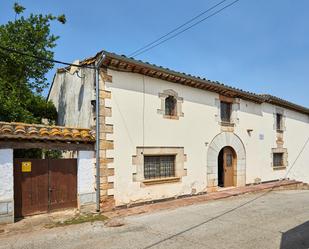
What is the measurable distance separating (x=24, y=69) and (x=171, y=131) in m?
8.39

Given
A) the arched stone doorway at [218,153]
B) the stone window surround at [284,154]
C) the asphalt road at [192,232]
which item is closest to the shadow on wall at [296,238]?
the asphalt road at [192,232]

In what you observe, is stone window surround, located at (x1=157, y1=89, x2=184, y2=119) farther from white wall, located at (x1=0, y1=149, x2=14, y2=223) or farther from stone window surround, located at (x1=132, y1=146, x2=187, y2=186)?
white wall, located at (x1=0, y1=149, x2=14, y2=223)

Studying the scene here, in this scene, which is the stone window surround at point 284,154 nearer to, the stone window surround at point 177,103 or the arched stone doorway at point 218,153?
the arched stone doorway at point 218,153

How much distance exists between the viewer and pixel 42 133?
7.93 meters

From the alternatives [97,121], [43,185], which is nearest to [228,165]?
[97,121]

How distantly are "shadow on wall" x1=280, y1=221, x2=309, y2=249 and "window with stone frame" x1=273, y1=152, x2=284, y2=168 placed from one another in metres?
9.66

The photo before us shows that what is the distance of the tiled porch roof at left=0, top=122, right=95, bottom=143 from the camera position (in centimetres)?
745

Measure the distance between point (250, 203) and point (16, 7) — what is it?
14319 millimetres

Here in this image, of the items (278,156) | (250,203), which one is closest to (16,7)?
(250,203)

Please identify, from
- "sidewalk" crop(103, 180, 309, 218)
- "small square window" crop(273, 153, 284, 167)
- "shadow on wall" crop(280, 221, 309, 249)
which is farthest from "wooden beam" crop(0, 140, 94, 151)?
"small square window" crop(273, 153, 284, 167)

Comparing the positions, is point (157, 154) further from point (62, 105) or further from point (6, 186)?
point (62, 105)

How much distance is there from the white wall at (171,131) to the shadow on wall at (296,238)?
466 centimetres

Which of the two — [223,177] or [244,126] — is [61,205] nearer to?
[223,177]

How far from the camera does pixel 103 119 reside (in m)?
8.90
